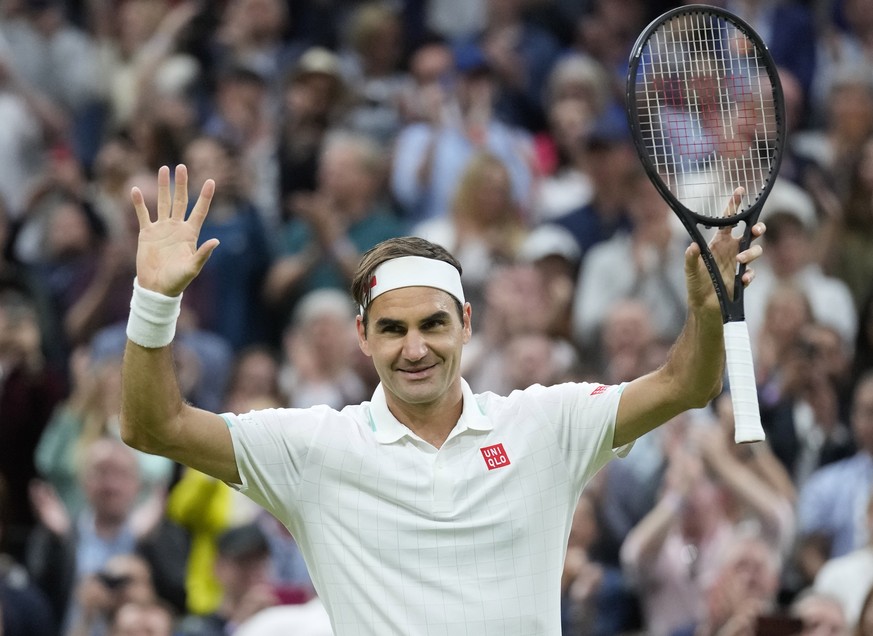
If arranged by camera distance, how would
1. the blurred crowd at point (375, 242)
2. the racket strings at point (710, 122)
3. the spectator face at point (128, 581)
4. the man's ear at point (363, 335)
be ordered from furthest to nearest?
the blurred crowd at point (375, 242) < the spectator face at point (128, 581) < the racket strings at point (710, 122) < the man's ear at point (363, 335)

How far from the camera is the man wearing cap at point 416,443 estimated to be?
4.39 metres

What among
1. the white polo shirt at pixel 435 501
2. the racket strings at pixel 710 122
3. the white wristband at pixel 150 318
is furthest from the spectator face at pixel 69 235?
the white wristband at pixel 150 318

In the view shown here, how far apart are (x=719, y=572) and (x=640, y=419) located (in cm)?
346

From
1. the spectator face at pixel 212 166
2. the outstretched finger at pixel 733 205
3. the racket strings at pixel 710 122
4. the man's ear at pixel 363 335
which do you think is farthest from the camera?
the spectator face at pixel 212 166

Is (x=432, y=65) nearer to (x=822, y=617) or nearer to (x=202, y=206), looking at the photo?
(x=822, y=617)

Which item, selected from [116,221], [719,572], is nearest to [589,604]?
[719,572]

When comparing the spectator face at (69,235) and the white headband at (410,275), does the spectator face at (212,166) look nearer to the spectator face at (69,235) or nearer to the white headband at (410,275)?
the spectator face at (69,235)

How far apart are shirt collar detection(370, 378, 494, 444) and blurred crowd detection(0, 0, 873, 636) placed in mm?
2763

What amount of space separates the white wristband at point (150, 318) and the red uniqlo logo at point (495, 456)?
934 mm

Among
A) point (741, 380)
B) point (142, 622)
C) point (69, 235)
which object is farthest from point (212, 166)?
point (741, 380)

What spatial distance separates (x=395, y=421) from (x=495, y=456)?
0.96ft

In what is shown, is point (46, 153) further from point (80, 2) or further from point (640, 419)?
point (640, 419)

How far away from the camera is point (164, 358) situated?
433 cm

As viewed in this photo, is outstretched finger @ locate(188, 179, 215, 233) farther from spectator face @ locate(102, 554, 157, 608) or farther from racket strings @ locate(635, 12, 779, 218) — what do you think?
spectator face @ locate(102, 554, 157, 608)
